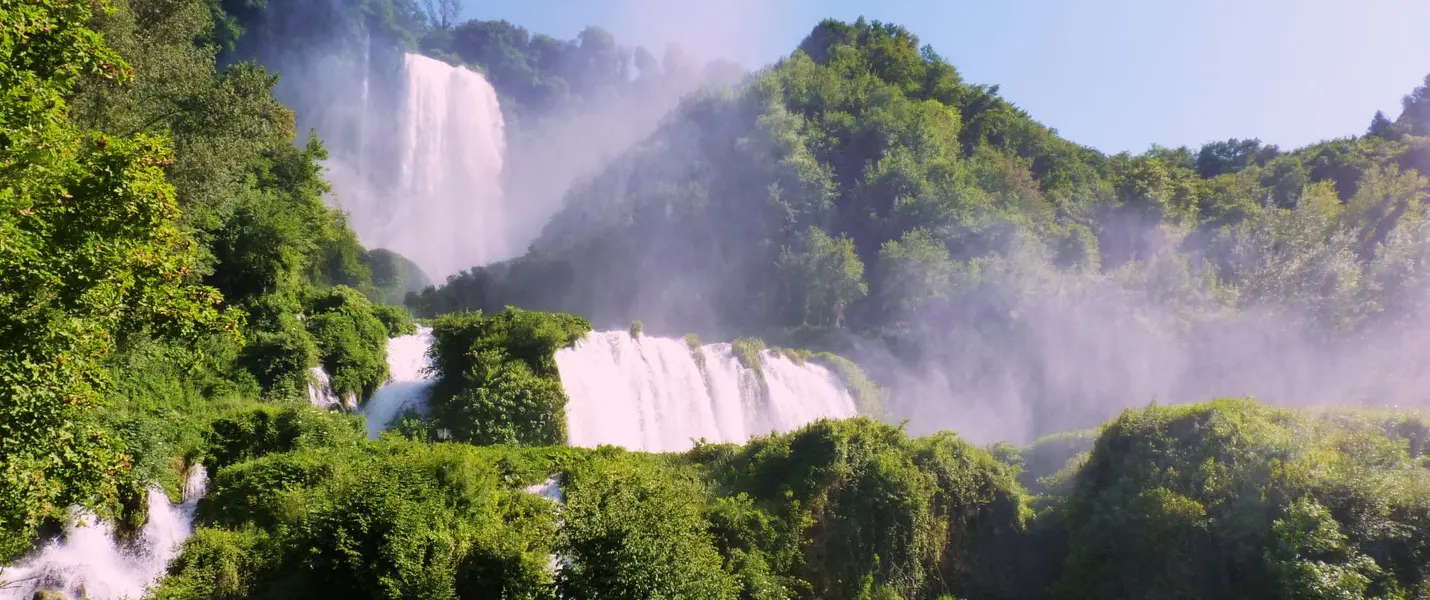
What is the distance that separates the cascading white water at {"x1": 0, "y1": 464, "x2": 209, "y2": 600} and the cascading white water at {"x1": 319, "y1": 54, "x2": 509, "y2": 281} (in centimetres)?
4865

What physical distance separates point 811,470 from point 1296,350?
34812 millimetres

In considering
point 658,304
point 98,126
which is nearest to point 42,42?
point 98,126

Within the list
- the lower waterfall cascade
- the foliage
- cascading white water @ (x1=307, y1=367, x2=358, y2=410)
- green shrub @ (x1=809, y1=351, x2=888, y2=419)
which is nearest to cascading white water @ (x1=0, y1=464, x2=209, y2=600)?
the lower waterfall cascade

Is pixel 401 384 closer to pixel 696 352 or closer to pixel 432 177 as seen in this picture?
pixel 696 352

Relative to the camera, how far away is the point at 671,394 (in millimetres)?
28234

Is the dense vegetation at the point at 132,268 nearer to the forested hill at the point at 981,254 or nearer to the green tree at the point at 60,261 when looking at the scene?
the green tree at the point at 60,261

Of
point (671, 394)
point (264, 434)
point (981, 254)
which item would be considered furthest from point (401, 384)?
point (981, 254)

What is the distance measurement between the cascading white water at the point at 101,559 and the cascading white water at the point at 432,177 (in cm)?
4865

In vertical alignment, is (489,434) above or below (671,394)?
below

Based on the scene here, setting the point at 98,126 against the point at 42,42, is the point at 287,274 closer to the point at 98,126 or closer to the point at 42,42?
the point at 98,126

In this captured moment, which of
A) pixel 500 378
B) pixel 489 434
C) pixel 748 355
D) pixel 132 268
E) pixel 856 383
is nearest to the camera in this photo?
pixel 132 268

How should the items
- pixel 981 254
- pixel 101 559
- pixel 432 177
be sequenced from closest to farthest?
1. pixel 101 559
2. pixel 981 254
3. pixel 432 177

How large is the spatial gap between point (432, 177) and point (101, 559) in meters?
53.0

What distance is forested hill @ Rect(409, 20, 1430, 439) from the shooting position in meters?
43.1
